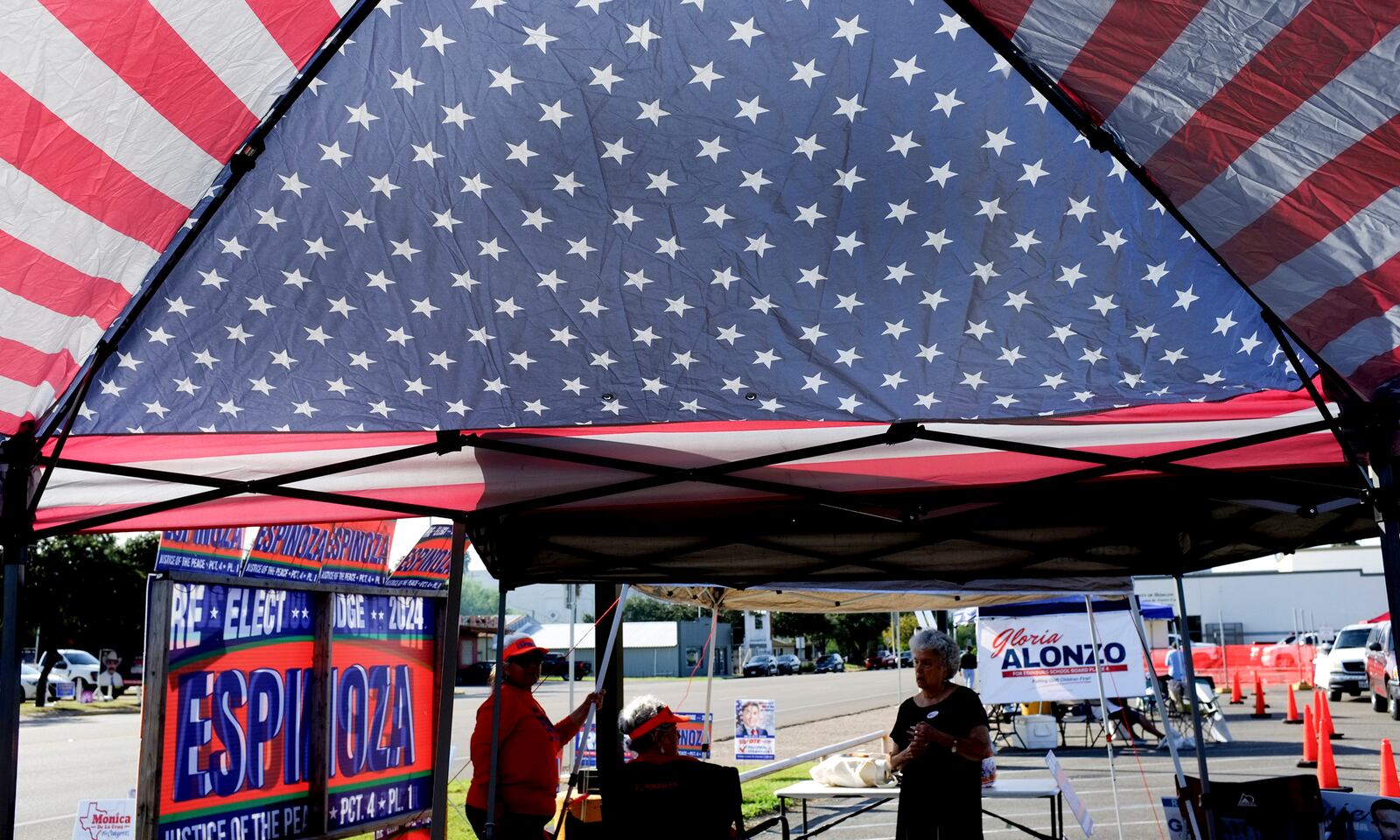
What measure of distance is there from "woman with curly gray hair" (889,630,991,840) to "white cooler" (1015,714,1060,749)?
1401 centimetres

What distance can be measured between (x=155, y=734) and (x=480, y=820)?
179 cm

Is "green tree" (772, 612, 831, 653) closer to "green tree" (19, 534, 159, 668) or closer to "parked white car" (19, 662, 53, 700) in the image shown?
"green tree" (19, 534, 159, 668)

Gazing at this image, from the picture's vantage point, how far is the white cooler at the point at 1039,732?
18.5 metres

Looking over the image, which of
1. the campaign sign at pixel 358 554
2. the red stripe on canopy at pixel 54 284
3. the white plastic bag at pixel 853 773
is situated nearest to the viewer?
the red stripe on canopy at pixel 54 284

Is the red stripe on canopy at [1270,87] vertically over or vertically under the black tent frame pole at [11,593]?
over

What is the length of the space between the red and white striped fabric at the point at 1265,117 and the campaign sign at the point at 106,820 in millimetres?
6242

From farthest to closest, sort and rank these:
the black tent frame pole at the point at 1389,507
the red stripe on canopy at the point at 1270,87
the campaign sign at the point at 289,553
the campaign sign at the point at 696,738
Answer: the campaign sign at the point at 696,738 < the campaign sign at the point at 289,553 < the black tent frame pole at the point at 1389,507 < the red stripe on canopy at the point at 1270,87

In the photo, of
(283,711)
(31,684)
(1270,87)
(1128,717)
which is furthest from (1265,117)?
(31,684)


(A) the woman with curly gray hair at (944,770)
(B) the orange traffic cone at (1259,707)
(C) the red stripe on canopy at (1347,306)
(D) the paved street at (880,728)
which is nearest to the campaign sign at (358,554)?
(A) the woman with curly gray hair at (944,770)

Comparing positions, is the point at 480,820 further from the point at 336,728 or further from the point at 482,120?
the point at 482,120

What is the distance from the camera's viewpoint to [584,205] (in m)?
2.99

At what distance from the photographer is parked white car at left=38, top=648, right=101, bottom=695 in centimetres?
3653

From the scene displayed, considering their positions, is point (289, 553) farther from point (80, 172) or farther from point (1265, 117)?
point (1265, 117)

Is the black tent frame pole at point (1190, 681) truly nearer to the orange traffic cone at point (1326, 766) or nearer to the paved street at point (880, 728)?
the paved street at point (880, 728)
